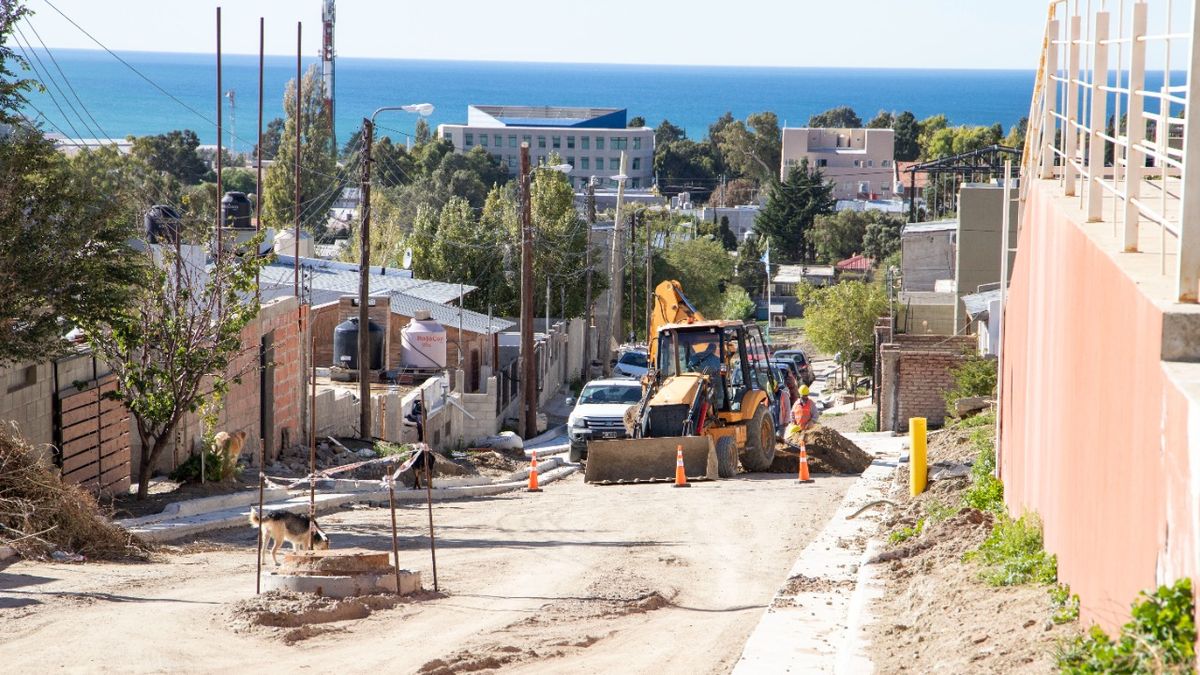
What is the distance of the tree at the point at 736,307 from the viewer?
85.3 m

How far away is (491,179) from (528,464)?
112677 mm

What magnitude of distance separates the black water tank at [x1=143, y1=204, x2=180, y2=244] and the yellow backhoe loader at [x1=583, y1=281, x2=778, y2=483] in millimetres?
7985

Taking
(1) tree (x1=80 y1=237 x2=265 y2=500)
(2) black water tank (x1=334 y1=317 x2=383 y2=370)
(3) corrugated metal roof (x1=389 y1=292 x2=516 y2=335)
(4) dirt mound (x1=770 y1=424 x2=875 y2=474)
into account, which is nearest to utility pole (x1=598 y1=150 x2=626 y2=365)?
(3) corrugated metal roof (x1=389 y1=292 x2=516 y2=335)

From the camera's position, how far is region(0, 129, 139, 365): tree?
57.3 ft

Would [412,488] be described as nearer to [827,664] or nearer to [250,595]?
[250,595]

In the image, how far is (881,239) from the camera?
103750 mm

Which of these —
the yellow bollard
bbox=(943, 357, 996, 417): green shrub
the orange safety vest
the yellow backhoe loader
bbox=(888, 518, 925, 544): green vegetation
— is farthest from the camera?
bbox=(943, 357, 996, 417): green shrub

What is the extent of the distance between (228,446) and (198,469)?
68 centimetres

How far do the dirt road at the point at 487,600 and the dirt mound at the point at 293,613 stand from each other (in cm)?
10

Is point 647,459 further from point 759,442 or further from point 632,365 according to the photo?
point 632,365

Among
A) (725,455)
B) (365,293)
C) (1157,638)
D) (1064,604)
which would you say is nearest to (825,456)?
(725,455)

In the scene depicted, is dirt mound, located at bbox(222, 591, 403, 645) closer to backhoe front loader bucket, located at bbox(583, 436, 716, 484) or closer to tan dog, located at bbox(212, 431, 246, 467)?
tan dog, located at bbox(212, 431, 246, 467)

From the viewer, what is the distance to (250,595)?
1255 centimetres

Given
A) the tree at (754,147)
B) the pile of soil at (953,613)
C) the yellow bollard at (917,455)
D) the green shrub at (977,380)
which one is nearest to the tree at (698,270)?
the green shrub at (977,380)
